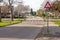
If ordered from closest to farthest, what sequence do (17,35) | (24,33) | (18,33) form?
1. (17,35)
2. (18,33)
3. (24,33)

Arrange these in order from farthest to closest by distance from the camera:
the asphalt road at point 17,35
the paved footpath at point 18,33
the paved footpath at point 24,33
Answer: the paved footpath at point 18,33 < the paved footpath at point 24,33 < the asphalt road at point 17,35

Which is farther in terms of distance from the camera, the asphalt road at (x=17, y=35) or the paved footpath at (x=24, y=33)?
the paved footpath at (x=24, y=33)

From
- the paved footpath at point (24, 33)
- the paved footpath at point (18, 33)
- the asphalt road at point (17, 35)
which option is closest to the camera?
the asphalt road at point (17, 35)

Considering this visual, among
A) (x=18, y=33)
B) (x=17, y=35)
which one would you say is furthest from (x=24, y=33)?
(x=17, y=35)

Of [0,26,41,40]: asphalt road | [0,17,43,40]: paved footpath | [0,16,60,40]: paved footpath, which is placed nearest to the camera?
[0,26,41,40]: asphalt road

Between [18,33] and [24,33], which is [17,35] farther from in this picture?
[24,33]

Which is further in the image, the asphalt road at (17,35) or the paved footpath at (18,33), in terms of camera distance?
the paved footpath at (18,33)

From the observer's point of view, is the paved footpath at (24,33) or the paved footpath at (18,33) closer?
the paved footpath at (24,33)

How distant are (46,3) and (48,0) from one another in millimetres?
374

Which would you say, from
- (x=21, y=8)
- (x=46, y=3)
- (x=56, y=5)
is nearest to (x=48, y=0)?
(x=46, y=3)

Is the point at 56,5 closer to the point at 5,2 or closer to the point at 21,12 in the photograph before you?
the point at 5,2

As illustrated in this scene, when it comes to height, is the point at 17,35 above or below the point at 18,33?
above

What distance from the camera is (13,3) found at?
75312mm

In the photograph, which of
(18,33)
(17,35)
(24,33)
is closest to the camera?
(17,35)
